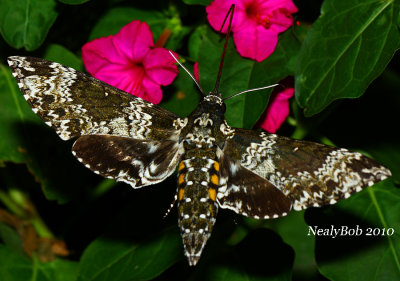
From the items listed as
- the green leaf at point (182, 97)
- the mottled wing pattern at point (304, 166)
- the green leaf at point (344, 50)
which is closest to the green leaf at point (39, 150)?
the green leaf at point (182, 97)

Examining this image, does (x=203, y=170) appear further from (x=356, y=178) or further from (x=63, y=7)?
(x=63, y=7)

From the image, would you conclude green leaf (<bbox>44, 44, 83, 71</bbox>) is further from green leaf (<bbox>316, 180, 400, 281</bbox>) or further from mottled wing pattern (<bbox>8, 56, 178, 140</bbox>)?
green leaf (<bbox>316, 180, 400, 281</bbox>)

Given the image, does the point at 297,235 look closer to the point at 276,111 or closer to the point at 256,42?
the point at 276,111

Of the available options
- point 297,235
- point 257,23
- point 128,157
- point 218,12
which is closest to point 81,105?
point 128,157

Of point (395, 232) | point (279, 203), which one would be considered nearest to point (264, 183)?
point (279, 203)

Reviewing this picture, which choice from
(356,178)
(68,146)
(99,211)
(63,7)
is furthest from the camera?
(99,211)

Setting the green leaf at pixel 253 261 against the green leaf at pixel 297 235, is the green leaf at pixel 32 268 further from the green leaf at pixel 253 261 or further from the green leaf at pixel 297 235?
the green leaf at pixel 297 235
